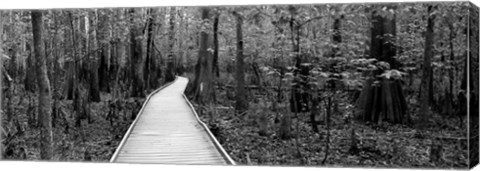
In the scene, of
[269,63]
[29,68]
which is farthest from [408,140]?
[29,68]

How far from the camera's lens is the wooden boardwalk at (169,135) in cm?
878

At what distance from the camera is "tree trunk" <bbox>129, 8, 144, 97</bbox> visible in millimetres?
8992

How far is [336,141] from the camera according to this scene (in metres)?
8.34

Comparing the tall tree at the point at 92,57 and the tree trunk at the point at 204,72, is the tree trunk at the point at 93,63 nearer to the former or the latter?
the tall tree at the point at 92,57

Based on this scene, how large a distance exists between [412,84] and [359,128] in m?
0.84

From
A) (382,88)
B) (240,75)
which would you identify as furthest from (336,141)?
(240,75)

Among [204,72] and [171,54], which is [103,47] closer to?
[171,54]

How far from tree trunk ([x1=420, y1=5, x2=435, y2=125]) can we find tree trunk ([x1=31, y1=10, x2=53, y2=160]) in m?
4.97

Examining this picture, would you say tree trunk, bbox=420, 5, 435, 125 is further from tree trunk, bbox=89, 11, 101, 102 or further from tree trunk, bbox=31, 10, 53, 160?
tree trunk, bbox=31, 10, 53, 160

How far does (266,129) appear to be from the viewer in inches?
338

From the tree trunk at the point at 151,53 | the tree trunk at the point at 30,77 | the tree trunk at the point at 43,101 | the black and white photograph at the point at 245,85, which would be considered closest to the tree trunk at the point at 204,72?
the black and white photograph at the point at 245,85

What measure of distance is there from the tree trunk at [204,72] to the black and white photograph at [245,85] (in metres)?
0.02

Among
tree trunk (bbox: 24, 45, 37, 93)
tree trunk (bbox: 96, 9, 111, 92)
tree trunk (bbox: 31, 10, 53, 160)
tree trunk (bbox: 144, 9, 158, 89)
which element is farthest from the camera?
tree trunk (bbox: 24, 45, 37, 93)

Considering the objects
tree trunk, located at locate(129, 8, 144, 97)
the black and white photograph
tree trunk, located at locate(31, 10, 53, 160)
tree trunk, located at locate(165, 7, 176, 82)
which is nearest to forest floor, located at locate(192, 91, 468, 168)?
the black and white photograph
